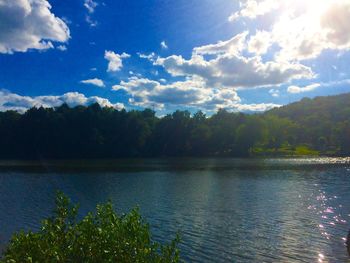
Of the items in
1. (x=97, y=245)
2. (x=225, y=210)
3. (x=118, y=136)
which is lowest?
(x=225, y=210)

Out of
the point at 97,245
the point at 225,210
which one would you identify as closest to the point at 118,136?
the point at 225,210

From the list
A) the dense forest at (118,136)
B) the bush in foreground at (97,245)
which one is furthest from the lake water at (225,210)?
the dense forest at (118,136)

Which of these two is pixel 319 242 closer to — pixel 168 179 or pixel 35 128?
pixel 168 179

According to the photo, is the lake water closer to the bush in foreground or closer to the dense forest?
the bush in foreground

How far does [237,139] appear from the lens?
186 meters

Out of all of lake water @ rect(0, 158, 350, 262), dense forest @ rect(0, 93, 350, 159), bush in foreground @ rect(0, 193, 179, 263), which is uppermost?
dense forest @ rect(0, 93, 350, 159)

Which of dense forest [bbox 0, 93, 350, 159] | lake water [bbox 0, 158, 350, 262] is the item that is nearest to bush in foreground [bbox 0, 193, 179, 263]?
lake water [bbox 0, 158, 350, 262]

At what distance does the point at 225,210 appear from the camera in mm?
44500

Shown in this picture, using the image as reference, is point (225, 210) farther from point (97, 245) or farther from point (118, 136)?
point (118, 136)

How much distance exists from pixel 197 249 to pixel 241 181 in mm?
45914

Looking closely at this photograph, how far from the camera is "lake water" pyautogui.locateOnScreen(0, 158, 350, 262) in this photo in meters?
29.1

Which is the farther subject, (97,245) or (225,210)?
(225,210)

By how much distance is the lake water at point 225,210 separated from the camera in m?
29.1

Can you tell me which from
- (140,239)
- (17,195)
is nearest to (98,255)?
(140,239)
